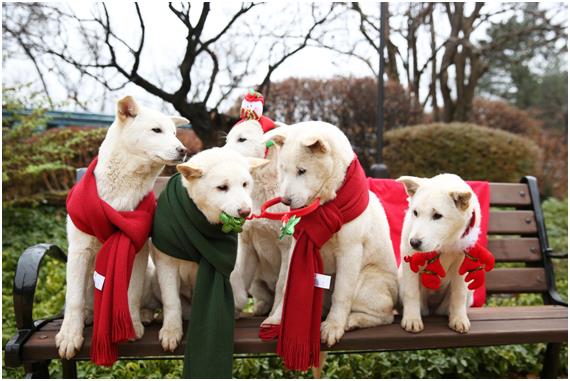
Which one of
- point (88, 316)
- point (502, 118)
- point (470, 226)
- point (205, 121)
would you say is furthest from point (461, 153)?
point (88, 316)

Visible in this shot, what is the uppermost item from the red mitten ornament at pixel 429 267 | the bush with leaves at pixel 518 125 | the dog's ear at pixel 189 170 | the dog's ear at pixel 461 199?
the bush with leaves at pixel 518 125

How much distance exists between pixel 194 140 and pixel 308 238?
434 centimetres

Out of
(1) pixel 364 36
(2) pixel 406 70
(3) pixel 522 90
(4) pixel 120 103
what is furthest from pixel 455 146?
(3) pixel 522 90

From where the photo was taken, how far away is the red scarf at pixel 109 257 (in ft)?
7.73

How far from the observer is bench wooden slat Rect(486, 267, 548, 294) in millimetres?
3736

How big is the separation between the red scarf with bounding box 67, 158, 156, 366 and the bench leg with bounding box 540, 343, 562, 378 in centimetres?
297

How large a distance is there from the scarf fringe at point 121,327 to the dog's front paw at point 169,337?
0.16 m

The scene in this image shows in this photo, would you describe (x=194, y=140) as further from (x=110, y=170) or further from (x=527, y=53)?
(x=527, y=53)

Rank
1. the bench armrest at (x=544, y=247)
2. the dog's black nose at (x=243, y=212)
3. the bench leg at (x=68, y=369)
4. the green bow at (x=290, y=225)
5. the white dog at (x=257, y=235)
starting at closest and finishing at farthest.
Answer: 1. the dog's black nose at (x=243, y=212)
2. the green bow at (x=290, y=225)
3. the white dog at (x=257, y=235)
4. the bench leg at (x=68, y=369)
5. the bench armrest at (x=544, y=247)

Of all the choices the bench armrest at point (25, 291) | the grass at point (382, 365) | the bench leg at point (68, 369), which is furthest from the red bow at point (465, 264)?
the bench leg at point (68, 369)

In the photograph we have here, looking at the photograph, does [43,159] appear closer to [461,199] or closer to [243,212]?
[243,212]

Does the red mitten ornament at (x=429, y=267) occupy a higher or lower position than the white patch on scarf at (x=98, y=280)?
higher

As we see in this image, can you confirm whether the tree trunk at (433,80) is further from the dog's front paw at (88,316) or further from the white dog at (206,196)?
the dog's front paw at (88,316)

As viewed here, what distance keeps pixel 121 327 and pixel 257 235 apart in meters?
0.87
